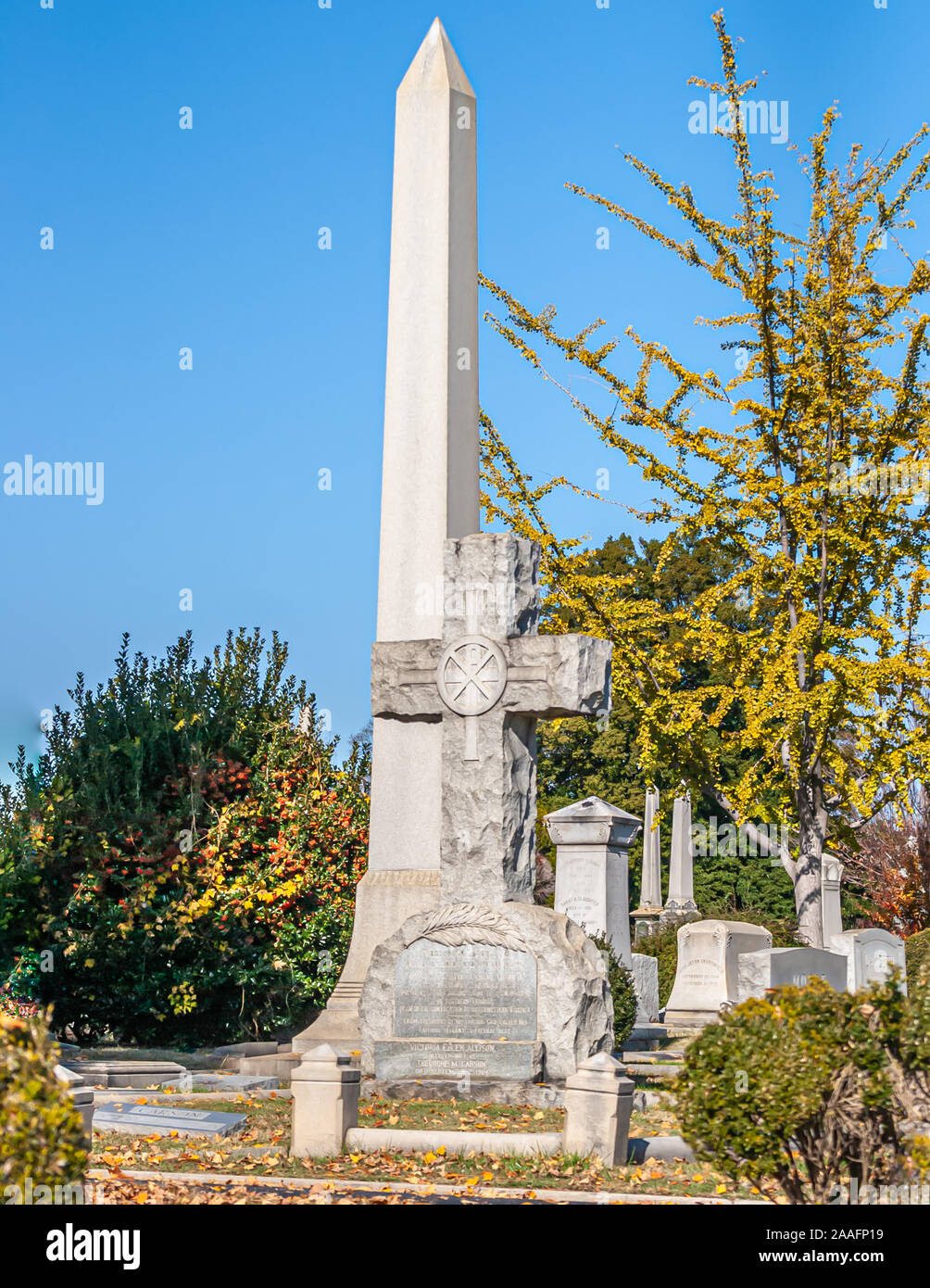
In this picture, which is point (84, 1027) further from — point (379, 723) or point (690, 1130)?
point (690, 1130)

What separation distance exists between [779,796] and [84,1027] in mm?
8524

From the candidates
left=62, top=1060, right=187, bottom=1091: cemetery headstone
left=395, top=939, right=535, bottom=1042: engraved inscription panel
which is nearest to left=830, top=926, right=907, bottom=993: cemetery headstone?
left=395, top=939, right=535, bottom=1042: engraved inscription panel

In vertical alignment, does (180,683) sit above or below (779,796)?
above

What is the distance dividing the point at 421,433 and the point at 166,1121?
23.6 ft

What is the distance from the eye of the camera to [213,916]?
602 inches

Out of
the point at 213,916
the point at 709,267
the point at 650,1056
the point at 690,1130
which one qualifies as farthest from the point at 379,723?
the point at 690,1130

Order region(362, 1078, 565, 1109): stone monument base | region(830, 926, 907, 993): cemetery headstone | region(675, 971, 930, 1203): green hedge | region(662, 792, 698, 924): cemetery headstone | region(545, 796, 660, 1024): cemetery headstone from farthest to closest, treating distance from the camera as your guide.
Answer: region(662, 792, 698, 924): cemetery headstone, region(830, 926, 907, 993): cemetery headstone, region(545, 796, 660, 1024): cemetery headstone, region(362, 1078, 565, 1109): stone monument base, region(675, 971, 930, 1203): green hedge

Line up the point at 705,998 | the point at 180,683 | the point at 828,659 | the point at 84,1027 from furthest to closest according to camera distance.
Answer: the point at 705,998
the point at 180,683
the point at 84,1027
the point at 828,659

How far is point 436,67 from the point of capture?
14273 mm

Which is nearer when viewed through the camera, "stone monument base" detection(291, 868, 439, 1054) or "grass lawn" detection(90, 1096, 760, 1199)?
"grass lawn" detection(90, 1096, 760, 1199)

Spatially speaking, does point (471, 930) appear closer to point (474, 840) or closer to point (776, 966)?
point (474, 840)

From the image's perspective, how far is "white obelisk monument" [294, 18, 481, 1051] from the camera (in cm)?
1340

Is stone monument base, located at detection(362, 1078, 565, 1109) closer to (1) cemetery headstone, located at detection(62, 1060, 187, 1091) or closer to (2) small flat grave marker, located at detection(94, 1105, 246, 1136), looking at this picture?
(2) small flat grave marker, located at detection(94, 1105, 246, 1136)

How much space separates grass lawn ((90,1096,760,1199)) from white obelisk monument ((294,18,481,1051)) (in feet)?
12.9
